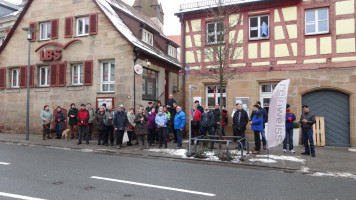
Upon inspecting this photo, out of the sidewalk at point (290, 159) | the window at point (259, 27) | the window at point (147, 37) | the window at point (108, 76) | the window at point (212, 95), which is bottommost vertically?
the sidewalk at point (290, 159)

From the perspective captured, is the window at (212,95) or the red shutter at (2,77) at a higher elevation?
the red shutter at (2,77)

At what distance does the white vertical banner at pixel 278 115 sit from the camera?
8.35m

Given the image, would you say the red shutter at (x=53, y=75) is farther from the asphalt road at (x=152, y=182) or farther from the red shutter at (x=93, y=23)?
the asphalt road at (x=152, y=182)

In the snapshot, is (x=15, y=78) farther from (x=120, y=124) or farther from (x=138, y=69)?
(x=120, y=124)

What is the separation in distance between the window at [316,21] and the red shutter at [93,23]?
1024cm

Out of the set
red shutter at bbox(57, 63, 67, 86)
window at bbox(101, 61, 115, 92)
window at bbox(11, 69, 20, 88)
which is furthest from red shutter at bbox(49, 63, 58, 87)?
window at bbox(11, 69, 20, 88)

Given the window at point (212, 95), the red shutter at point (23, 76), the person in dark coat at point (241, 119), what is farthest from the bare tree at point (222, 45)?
the red shutter at point (23, 76)

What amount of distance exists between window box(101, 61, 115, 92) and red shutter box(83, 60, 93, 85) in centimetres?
57

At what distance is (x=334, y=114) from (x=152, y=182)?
31.2 ft

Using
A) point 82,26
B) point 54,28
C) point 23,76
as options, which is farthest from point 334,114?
point 23,76

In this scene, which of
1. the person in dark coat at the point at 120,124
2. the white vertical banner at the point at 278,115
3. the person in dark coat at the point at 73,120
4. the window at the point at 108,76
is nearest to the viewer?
the white vertical banner at the point at 278,115

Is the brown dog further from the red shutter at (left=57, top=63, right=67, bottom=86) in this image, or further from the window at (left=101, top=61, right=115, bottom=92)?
the red shutter at (left=57, top=63, right=67, bottom=86)

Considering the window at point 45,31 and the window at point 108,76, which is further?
the window at point 45,31

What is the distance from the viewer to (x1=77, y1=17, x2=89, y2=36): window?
1580 cm
